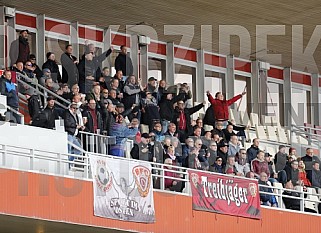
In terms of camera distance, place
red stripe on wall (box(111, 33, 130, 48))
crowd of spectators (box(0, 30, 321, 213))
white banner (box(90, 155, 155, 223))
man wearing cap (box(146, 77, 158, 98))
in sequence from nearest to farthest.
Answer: white banner (box(90, 155, 155, 223)), crowd of spectators (box(0, 30, 321, 213)), man wearing cap (box(146, 77, 158, 98)), red stripe on wall (box(111, 33, 130, 48))

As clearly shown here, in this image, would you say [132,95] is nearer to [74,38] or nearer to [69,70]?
[69,70]

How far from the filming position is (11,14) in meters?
21.6

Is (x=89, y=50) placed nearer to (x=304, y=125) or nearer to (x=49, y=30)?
(x=49, y=30)

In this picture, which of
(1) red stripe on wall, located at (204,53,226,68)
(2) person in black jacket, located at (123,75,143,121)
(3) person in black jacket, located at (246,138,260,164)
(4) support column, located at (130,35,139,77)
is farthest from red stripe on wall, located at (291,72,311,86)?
(2) person in black jacket, located at (123,75,143,121)

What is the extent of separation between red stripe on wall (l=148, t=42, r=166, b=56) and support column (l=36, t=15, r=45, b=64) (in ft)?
11.1

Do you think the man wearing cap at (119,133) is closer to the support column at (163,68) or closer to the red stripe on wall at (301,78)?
the support column at (163,68)

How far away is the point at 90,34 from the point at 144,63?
169 centimetres

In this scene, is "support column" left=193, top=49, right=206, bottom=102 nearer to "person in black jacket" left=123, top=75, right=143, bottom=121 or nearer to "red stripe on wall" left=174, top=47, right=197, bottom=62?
"red stripe on wall" left=174, top=47, right=197, bottom=62

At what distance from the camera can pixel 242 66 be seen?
27172 mm

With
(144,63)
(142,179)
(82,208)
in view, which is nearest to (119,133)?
(142,179)

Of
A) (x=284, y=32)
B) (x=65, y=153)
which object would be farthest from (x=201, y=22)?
(x=65, y=153)

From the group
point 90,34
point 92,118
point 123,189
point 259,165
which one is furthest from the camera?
point 90,34

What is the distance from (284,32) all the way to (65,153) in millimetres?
9765

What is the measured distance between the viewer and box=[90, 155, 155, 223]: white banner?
53.5 ft
